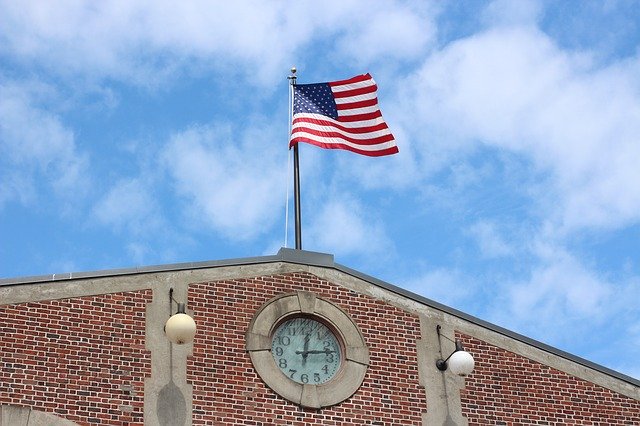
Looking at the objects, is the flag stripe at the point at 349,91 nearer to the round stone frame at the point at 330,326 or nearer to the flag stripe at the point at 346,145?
the flag stripe at the point at 346,145

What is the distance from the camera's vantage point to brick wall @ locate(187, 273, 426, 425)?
1844 cm

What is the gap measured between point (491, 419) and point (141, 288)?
5584 mm

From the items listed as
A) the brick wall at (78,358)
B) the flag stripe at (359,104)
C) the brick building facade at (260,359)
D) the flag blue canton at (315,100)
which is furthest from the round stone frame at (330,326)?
the flag stripe at (359,104)

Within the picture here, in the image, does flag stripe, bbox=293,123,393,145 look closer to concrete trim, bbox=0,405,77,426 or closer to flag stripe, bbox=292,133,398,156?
flag stripe, bbox=292,133,398,156

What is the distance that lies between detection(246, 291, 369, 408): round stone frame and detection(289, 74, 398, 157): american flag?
3142 millimetres

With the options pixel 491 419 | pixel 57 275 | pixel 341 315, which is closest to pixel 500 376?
pixel 491 419

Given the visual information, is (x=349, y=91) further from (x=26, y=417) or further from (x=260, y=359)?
(x=26, y=417)

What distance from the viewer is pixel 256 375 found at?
1873 cm

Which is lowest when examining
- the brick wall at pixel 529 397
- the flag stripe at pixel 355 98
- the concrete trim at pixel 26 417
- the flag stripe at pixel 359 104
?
the concrete trim at pixel 26 417

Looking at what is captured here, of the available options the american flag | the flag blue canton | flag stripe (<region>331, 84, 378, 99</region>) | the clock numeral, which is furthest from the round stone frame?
flag stripe (<region>331, 84, 378, 99</region>)

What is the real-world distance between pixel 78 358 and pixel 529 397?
22.6 feet

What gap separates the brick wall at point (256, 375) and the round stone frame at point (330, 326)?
0.09m

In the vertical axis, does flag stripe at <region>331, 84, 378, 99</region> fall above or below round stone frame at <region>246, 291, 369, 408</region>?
above

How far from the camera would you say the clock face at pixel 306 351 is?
19.1 metres
